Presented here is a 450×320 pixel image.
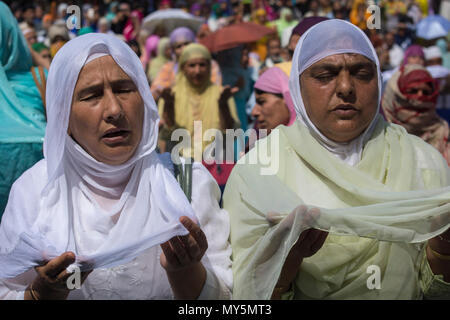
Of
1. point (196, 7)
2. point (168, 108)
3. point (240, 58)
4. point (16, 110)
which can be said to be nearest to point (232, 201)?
point (16, 110)

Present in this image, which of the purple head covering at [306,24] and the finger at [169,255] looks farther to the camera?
the purple head covering at [306,24]

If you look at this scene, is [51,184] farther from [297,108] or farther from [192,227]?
[297,108]

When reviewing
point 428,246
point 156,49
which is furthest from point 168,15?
point 428,246

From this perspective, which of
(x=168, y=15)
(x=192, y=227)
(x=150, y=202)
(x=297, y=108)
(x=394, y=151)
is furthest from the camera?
(x=168, y=15)

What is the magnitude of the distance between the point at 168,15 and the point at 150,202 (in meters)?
7.94

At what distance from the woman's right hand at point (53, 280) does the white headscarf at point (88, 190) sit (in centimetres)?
9

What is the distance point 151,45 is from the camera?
10031mm

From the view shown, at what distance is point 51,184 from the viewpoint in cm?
243

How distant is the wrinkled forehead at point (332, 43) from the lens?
2678 millimetres

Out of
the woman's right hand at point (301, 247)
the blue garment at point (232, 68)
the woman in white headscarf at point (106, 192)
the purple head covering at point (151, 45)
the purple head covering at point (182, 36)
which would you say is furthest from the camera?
the purple head covering at point (151, 45)

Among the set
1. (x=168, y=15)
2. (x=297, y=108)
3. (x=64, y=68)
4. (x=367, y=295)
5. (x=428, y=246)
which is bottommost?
(x=367, y=295)

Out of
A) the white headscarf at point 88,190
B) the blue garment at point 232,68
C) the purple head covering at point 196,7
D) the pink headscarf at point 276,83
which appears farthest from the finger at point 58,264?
the purple head covering at point 196,7

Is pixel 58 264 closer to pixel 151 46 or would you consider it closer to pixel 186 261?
pixel 186 261

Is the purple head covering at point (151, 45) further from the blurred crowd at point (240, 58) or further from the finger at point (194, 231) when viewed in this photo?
the finger at point (194, 231)
